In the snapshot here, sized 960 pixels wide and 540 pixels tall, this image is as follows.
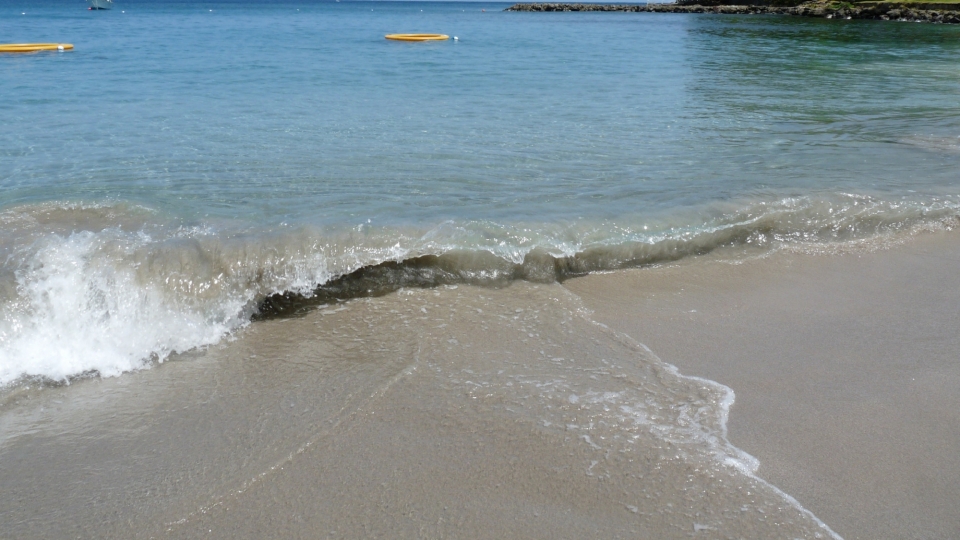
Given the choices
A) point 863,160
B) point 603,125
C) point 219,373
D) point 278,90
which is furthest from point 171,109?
point 863,160

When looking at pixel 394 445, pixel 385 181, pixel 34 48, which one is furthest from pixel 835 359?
pixel 34 48

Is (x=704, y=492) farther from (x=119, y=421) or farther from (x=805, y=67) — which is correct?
(x=805, y=67)

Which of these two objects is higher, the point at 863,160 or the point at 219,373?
the point at 863,160

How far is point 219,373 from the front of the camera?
4.01 m

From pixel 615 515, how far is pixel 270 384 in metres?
1.98

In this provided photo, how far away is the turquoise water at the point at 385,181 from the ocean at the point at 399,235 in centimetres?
3

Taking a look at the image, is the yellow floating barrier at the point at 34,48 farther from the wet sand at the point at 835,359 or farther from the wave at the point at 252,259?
the wet sand at the point at 835,359

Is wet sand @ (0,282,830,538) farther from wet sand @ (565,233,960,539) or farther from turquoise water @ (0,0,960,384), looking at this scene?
turquoise water @ (0,0,960,384)

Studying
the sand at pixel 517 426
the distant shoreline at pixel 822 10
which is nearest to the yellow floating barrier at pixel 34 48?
the sand at pixel 517 426

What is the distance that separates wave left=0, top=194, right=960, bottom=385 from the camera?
4.31 metres

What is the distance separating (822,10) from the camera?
54750mm

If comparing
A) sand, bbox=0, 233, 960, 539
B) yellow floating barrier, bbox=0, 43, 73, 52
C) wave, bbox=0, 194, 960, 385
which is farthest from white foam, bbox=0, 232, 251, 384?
yellow floating barrier, bbox=0, 43, 73, 52

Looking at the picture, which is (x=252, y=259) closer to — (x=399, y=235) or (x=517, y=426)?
(x=399, y=235)

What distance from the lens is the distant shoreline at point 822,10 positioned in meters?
42.8
